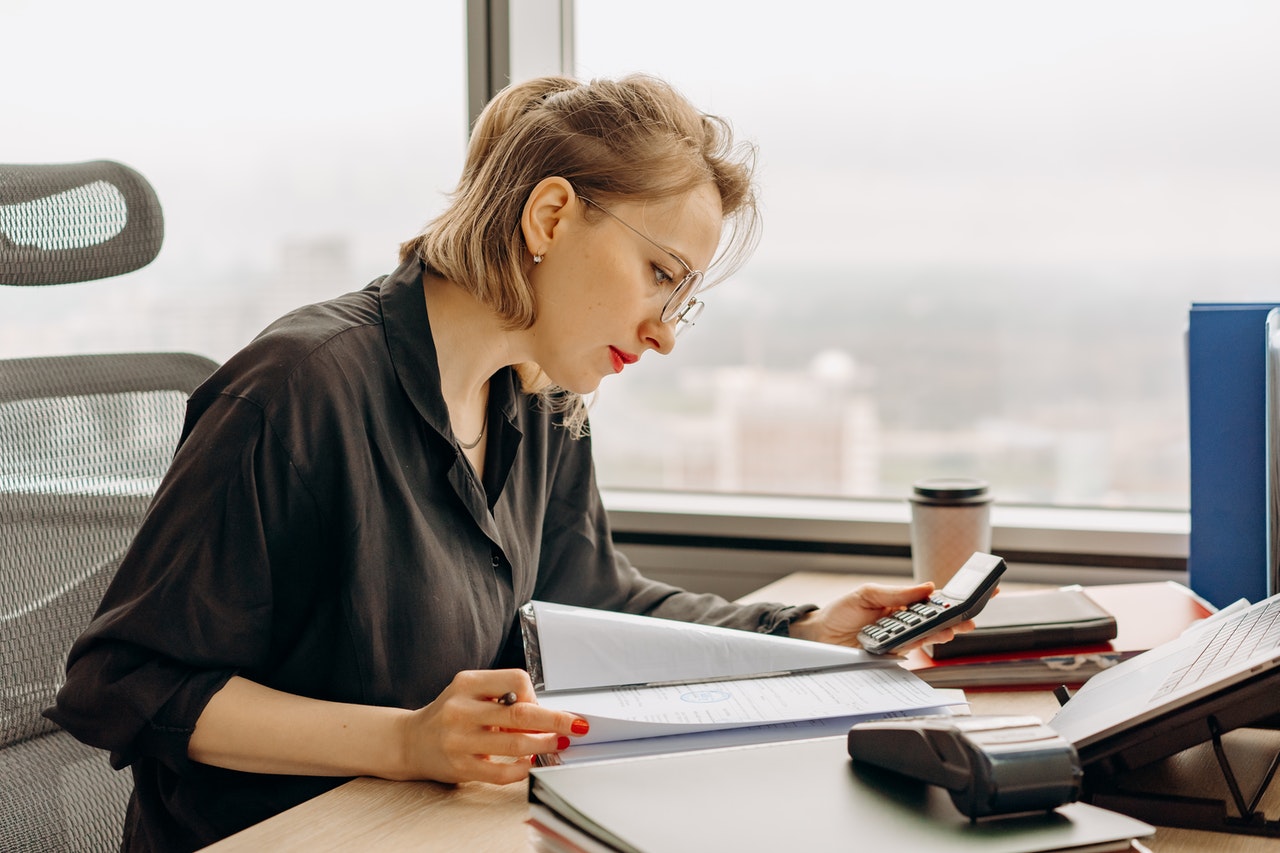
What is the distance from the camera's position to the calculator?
1.07 meters

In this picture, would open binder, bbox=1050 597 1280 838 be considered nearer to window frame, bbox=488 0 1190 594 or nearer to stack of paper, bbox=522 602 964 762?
stack of paper, bbox=522 602 964 762

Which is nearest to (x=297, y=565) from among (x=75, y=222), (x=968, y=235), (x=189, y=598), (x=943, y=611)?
(x=189, y=598)

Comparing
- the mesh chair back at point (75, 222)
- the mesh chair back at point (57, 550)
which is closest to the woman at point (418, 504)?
the mesh chair back at point (57, 550)

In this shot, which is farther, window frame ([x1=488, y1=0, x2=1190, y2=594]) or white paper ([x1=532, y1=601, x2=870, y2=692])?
window frame ([x1=488, y1=0, x2=1190, y2=594])

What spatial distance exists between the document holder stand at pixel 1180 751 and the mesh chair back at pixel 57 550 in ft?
3.15

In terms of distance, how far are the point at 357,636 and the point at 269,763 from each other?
139 mm

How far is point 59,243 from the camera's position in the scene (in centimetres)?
117

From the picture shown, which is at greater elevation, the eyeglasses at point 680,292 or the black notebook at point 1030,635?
the eyeglasses at point 680,292

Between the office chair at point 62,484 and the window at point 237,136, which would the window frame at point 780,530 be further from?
the office chair at point 62,484

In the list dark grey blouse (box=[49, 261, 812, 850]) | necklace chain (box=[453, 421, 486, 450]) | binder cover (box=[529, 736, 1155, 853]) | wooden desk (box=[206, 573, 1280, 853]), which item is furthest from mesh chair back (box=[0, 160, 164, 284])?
binder cover (box=[529, 736, 1155, 853])

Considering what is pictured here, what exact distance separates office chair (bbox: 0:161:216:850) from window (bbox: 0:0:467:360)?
100cm

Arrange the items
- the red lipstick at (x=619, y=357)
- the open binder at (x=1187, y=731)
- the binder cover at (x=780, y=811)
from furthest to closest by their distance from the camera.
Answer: the red lipstick at (x=619, y=357) → the open binder at (x=1187, y=731) → the binder cover at (x=780, y=811)

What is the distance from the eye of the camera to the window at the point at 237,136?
2143 millimetres

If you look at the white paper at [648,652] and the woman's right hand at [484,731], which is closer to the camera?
the woman's right hand at [484,731]
